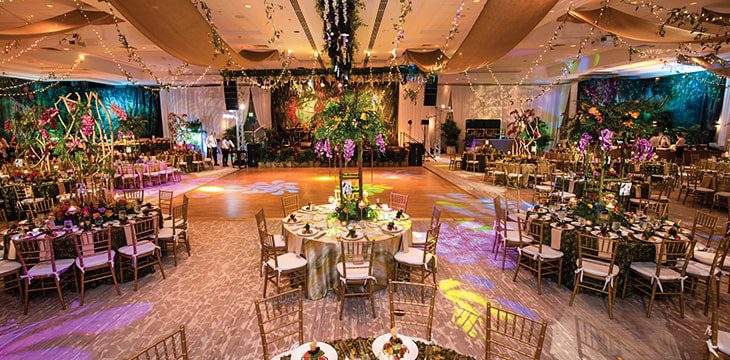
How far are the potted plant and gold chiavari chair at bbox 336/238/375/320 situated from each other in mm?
17642

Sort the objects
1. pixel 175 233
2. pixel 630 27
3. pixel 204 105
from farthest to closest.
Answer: pixel 204 105, pixel 630 27, pixel 175 233

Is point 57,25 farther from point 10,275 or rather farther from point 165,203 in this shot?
point 10,275

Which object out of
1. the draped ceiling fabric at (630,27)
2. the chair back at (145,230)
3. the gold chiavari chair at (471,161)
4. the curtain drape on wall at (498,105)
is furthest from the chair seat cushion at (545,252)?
the curtain drape on wall at (498,105)

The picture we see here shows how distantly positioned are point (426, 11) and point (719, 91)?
14369mm

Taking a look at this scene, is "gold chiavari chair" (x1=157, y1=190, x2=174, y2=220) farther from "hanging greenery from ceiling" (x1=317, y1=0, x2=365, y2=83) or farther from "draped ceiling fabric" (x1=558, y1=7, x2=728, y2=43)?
"draped ceiling fabric" (x1=558, y1=7, x2=728, y2=43)

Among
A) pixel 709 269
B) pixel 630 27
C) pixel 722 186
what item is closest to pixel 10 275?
pixel 709 269

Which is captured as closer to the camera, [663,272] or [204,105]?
[663,272]

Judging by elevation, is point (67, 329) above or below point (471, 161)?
below

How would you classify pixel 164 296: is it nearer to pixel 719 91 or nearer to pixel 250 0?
pixel 250 0

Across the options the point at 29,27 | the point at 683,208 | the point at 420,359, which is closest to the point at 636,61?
the point at 683,208

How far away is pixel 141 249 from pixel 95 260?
0.50m

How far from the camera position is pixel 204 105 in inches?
781

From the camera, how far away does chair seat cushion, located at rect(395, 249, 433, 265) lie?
4.41 m

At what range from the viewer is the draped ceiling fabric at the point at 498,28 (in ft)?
15.6
